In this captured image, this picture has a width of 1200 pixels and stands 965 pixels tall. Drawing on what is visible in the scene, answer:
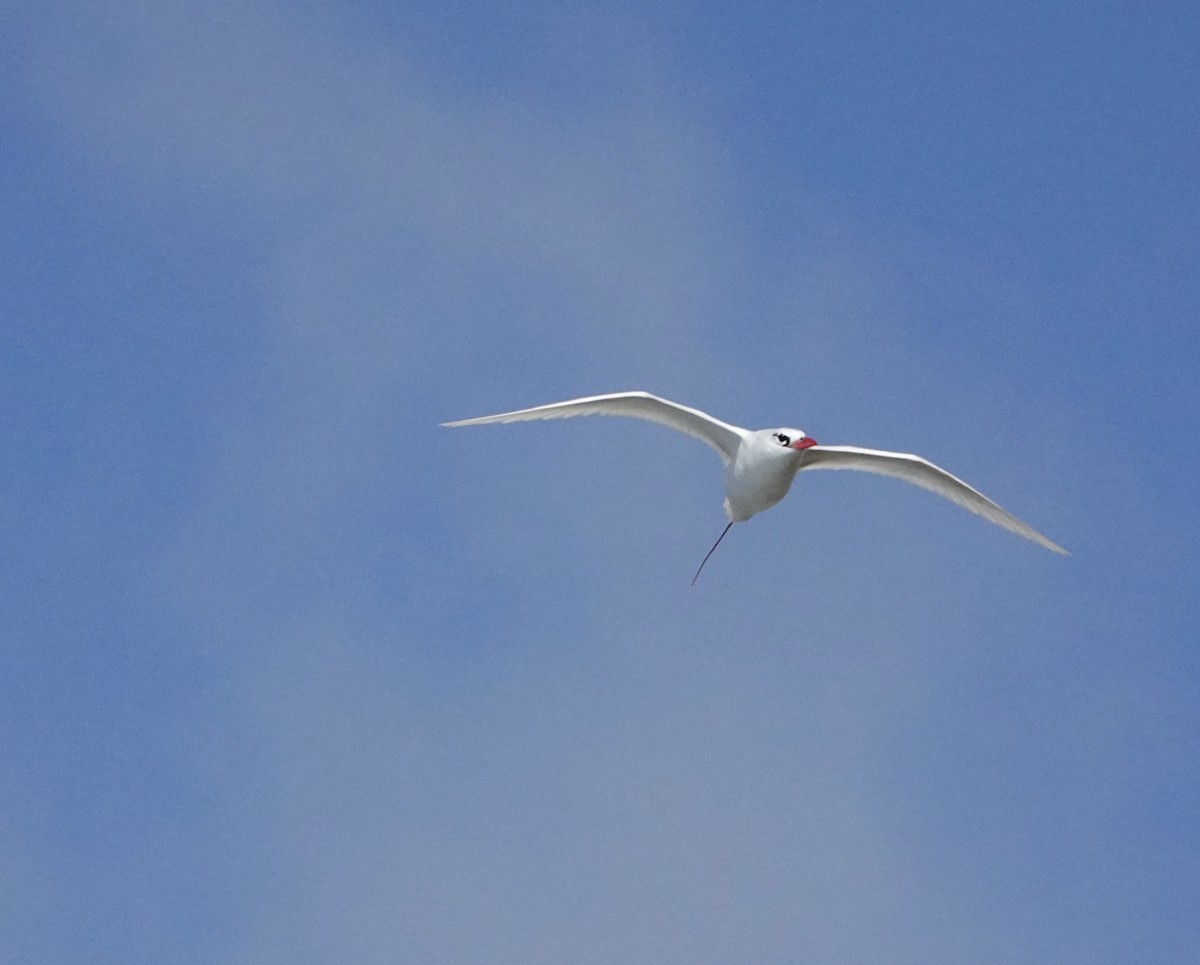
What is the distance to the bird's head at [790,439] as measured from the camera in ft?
135

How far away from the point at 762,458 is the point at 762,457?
27 millimetres

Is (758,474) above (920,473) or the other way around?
the other way around

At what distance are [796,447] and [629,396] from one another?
15.6 feet

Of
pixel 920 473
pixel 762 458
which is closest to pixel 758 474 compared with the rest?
pixel 762 458

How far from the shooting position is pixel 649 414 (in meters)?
42.7

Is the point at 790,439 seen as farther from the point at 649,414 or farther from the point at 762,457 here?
the point at 649,414

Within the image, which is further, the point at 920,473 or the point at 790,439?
the point at 920,473

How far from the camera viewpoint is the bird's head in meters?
41.1

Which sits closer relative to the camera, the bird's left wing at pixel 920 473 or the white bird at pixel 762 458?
the white bird at pixel 762 458

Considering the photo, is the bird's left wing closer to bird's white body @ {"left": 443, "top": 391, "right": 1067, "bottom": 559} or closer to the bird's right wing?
bird's white body @ {"left": 443, "top": 391, "right": 1067, "bottom": 559}

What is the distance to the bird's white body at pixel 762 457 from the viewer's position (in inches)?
1626

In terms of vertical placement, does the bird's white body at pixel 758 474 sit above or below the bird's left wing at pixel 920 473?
below

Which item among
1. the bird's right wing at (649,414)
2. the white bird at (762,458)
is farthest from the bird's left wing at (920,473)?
the bird's right wing at (649,414)

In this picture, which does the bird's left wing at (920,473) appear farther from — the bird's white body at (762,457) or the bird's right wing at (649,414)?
the bird's right wing at (649,414)
